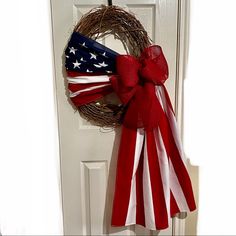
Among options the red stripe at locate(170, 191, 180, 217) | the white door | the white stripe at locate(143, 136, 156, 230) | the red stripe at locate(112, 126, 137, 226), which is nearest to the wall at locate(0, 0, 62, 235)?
the white door

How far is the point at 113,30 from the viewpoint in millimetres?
1305

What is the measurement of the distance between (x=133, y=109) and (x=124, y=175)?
306 millimetres

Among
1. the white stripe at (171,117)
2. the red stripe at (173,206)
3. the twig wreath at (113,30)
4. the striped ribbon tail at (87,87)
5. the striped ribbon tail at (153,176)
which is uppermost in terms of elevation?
the twig wreath at (113,30)

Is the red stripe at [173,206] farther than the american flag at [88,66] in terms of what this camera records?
Result: Yes

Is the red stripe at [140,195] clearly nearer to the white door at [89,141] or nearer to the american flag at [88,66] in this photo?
the white door at [89,141]

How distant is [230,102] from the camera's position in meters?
1.37

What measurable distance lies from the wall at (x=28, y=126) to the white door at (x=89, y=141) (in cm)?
4

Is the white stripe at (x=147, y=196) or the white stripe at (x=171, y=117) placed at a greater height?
the white stripe at (x=171, y=117)

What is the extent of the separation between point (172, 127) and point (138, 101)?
0.20m

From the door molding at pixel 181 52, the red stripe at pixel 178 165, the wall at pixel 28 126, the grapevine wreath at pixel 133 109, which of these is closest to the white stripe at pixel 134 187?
the grapevine wreath at pixel 133 109

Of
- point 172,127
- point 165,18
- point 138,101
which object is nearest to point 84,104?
point 138,101

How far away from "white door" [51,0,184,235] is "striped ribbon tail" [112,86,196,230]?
109mm

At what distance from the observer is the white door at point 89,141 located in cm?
130

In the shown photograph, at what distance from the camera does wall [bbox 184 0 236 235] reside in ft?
4.26
